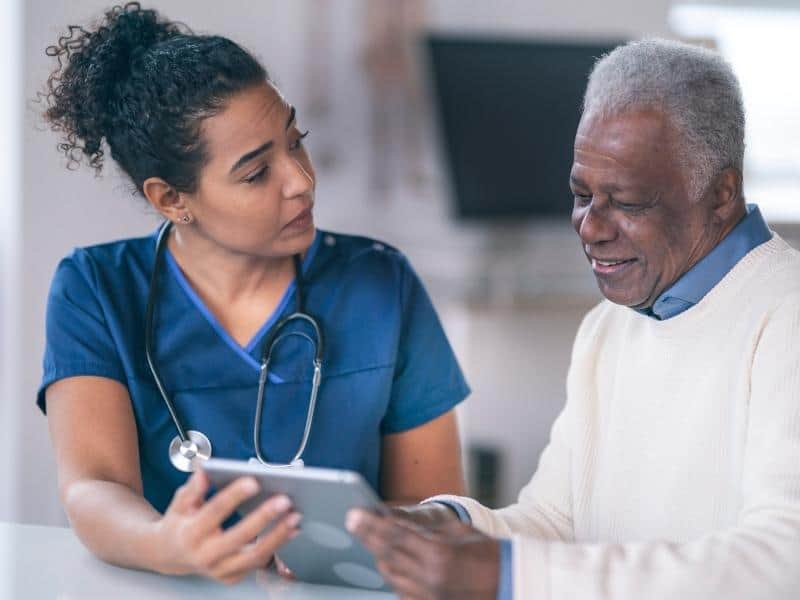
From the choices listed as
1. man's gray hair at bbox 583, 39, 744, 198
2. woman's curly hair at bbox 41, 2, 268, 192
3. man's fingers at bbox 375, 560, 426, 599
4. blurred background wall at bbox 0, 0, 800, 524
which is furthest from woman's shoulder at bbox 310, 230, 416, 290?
blurred background wall at bbox 0, 0, 800, 524

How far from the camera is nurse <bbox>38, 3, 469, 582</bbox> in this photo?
4.87 ft

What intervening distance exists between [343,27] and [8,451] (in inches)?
62.5

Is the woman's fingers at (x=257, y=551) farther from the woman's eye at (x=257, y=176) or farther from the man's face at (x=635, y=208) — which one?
the woman's eye at (x=257, y=176)

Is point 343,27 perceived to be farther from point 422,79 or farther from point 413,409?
point 413,409

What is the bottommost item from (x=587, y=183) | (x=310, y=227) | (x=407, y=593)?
(x=407, y=593)

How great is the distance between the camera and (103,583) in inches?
46.3

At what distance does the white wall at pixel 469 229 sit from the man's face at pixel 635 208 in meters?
2.14

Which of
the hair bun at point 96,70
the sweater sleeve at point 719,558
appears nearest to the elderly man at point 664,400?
the sweater sleeve at point 719,558

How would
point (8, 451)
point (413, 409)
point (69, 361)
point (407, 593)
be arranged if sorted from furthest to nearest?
point (8, 451) < point (413, 409) < point (69, 361) < point (407, 593)

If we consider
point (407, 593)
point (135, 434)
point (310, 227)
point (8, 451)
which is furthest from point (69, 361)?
point (8, 451)

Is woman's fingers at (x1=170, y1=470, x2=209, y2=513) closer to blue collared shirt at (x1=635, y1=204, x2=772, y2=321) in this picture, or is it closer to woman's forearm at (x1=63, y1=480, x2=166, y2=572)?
woman's forearm at (x1=63, y1=480, x2=166, y2=572)

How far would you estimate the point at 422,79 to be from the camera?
3562 millimetres

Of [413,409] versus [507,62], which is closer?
[413,409]

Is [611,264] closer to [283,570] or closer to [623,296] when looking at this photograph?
[623,296]
